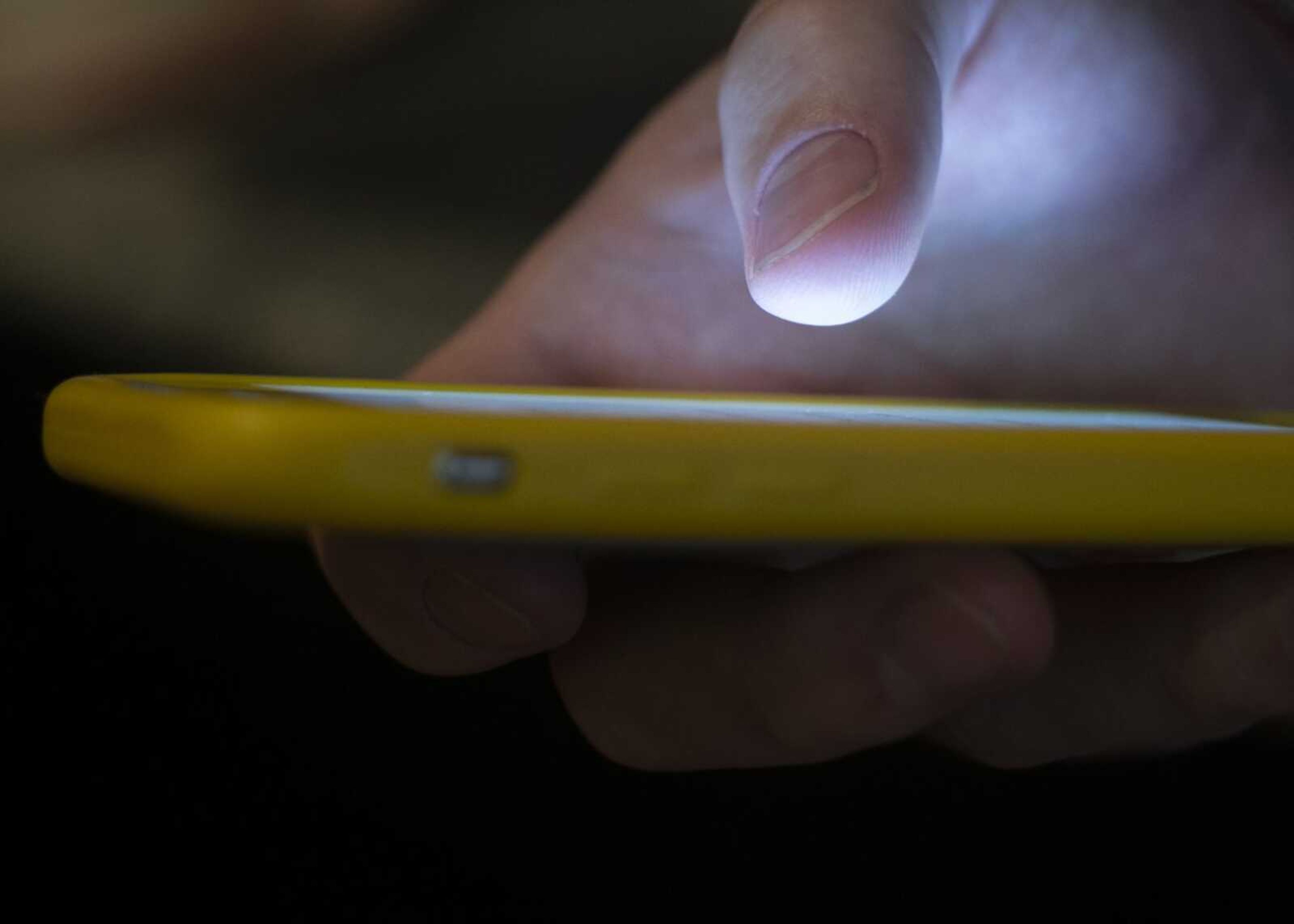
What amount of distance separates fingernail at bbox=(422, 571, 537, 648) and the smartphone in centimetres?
18

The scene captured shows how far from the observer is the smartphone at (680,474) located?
28 centimetres

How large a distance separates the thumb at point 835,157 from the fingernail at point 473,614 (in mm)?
192

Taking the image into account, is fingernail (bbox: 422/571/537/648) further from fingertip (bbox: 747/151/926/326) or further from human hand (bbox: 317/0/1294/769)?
fingertip (bbox: 747/151/926/326)

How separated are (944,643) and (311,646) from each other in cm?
Result: 49

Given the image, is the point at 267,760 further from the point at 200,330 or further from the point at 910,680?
the point at 200,330

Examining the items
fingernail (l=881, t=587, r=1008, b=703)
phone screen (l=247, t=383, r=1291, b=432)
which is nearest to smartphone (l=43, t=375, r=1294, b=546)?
phone screen (l=247, t=383, r=1291, b=432)

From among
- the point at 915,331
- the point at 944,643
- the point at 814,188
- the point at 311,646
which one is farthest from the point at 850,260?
the point at 311,646

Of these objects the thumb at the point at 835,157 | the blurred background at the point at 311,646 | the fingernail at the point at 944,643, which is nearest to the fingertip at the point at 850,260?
the thumb at the point at 835,157

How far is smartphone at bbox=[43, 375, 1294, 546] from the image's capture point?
28 centimetres

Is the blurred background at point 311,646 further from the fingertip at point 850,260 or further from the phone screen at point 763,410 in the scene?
the fingertip at point 850,260

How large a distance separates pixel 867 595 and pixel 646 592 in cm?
15

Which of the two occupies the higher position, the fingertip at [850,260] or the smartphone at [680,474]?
the fingertip at [850,260]

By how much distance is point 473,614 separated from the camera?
52 cm

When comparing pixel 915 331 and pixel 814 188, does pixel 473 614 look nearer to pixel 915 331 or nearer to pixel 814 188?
pixel 814 188
